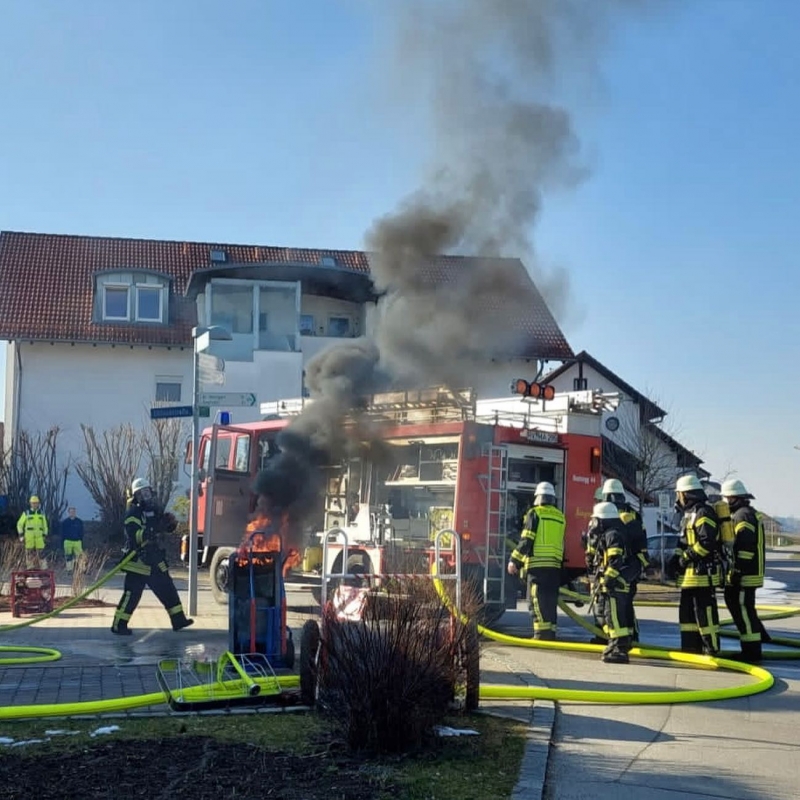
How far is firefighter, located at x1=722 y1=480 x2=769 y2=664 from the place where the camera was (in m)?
10.4

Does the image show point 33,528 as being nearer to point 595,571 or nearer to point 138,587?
point 138,587

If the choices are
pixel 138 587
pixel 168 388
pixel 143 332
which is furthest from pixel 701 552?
pixel 143 332

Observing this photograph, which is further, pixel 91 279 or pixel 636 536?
pixel 91 279

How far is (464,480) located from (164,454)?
51.5 feet

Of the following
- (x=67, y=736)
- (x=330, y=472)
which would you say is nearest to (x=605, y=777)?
(x=67, y=736)

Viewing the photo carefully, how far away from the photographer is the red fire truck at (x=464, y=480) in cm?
1187

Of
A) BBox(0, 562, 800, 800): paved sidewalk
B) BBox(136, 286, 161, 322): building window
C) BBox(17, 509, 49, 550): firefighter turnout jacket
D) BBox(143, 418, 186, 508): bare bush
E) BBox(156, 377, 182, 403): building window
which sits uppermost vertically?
BBox(136, 286, 161, 322): building window

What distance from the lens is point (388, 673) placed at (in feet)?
19.3

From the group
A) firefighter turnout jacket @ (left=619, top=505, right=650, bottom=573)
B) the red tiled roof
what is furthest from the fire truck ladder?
the red tiled roof

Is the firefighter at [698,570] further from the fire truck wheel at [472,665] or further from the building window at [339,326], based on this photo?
the building window at [339,326]

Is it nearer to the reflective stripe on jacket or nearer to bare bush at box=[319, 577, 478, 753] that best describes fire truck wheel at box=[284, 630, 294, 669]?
bare bush at box=[319, 577, 478, 753]

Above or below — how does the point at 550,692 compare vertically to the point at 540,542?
below

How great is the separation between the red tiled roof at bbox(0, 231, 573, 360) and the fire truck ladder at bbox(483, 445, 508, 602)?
15885 millimetres

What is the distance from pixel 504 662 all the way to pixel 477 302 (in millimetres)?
5730
